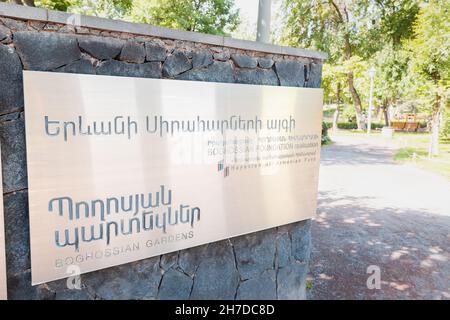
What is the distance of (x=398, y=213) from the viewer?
7074mm

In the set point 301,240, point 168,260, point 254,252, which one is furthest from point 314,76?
point 168,260

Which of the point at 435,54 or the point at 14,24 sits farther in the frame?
the point at 435,54

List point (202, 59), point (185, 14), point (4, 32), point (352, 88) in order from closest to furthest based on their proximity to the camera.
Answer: point (4, 32) < point (202, 59) < point (185, 14) < point (352, 88)

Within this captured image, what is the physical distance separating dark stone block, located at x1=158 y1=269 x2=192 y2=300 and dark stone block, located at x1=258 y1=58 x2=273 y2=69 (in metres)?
1.78

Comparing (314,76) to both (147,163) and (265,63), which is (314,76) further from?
(147,163)

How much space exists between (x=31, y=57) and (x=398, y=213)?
22.6 feet

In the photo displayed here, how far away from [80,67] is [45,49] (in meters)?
0.21

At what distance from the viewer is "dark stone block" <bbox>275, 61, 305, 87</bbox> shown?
3.17 m

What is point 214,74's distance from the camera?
2764mm

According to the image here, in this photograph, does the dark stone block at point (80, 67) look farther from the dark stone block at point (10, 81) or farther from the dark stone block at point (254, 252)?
the dark stone block at point (254, 252)

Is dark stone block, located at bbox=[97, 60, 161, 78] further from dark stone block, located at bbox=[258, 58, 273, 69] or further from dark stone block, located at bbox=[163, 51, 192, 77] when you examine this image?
dark stone block, located at bbox=[258, 58, 273, 69]

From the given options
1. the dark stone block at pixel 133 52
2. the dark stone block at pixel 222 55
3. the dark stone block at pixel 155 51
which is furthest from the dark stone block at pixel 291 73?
the dark stone block at pixel 133 52
